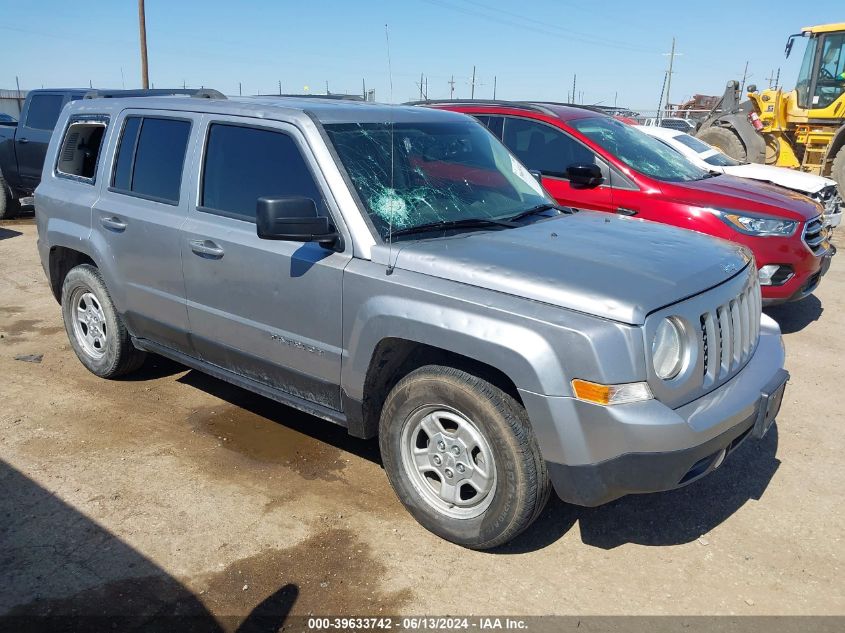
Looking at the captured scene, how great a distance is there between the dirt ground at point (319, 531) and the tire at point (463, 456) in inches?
6.7

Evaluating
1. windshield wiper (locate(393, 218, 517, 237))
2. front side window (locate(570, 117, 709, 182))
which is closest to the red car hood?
front side window (locate(570, 117, 709, 182))

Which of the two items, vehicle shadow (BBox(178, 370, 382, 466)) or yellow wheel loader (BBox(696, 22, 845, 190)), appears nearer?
vehicle shadow (BBox(178, 370, 382, 466))

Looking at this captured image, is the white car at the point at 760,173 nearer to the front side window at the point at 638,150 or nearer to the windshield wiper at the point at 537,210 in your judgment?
the front side window at the point at 638,150

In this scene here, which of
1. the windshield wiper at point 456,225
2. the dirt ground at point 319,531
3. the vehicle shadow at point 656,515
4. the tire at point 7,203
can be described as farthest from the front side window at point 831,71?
the tire at point 7,203

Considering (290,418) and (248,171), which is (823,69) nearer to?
(290,418)

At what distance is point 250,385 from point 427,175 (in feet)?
5.12

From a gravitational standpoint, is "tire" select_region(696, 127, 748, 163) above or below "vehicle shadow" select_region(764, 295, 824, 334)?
above

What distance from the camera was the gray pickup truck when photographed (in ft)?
9.15

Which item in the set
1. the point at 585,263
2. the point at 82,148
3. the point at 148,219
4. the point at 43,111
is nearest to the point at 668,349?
the point at 585,263

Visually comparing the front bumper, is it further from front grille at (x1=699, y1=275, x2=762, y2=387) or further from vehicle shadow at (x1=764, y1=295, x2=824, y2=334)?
vehicle shadow at (x1=764, y1=295, x2=824, y2=334)

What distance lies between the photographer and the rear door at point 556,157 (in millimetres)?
6762

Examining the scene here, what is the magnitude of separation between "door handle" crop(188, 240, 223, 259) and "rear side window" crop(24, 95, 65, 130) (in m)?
9.28

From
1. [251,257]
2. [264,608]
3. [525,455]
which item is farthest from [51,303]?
[525,455]

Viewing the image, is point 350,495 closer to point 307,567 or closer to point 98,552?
point 307,567
